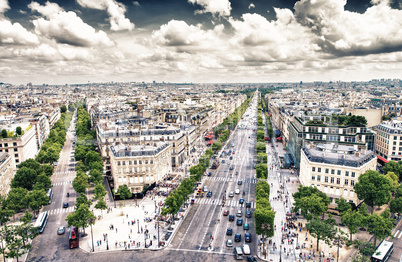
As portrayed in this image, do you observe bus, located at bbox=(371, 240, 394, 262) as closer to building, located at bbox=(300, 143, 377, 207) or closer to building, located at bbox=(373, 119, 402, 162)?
building, located at bbox=(300, 143, 377, 207)

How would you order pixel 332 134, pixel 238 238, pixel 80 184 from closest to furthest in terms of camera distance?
pixel 238 238, pixel 80 184, pixel 332 134

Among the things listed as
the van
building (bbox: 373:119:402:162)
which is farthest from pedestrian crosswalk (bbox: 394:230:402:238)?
building (bbox: 373:119:402:162)

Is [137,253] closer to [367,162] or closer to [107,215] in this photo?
[107,215]

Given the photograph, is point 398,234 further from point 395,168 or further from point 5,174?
point 5,174

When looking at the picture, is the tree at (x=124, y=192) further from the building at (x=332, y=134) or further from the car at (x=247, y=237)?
the building at (x=332, y=134)

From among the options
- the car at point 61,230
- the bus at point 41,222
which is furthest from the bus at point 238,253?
the bus at point 41,222

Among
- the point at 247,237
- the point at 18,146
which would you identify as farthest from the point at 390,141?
the point at 18,146

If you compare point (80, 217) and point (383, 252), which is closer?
point (383, 252)
